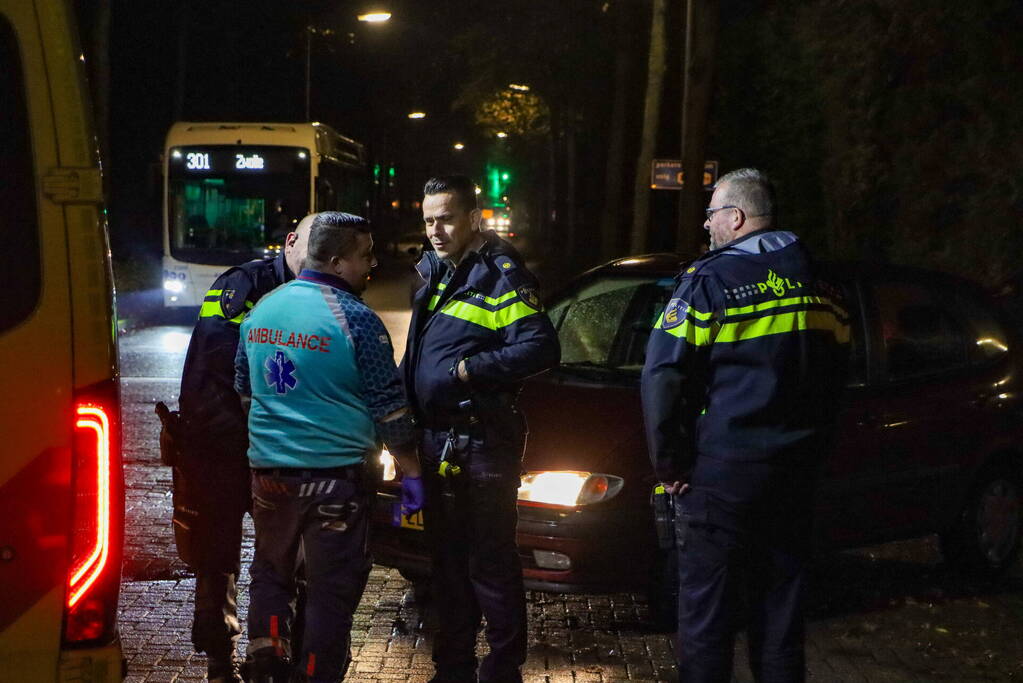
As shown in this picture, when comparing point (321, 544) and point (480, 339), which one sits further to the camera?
point (480, 339)

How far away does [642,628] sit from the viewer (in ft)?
20.5

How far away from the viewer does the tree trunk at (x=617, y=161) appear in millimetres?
25781

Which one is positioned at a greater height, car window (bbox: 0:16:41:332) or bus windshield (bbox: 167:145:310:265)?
car window (bbox: 0:16:41:332)

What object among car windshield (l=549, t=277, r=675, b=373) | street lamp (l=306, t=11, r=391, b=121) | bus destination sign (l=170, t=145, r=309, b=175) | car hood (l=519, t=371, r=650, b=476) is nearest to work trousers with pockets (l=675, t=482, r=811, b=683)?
car hood (l=519, t=371, r=650, b=476)

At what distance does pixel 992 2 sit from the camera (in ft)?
52.2

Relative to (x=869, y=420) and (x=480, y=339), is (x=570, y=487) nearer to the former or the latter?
(x=480, y=339)

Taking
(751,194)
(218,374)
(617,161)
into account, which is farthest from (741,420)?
(617,161)

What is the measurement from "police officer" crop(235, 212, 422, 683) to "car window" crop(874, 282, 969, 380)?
3.18 meters

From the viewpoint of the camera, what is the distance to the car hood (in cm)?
586

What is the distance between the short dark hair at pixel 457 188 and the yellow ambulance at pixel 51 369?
2.04m

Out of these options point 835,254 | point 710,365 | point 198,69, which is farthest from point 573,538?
point 198,69

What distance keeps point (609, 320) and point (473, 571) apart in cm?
272

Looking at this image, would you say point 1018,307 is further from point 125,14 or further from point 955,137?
point 125,14

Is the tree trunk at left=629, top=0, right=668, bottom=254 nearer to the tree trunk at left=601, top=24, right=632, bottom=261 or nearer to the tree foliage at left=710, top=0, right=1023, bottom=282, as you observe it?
the tree foliage at left=710, top=0, right=1023, bottom=282
